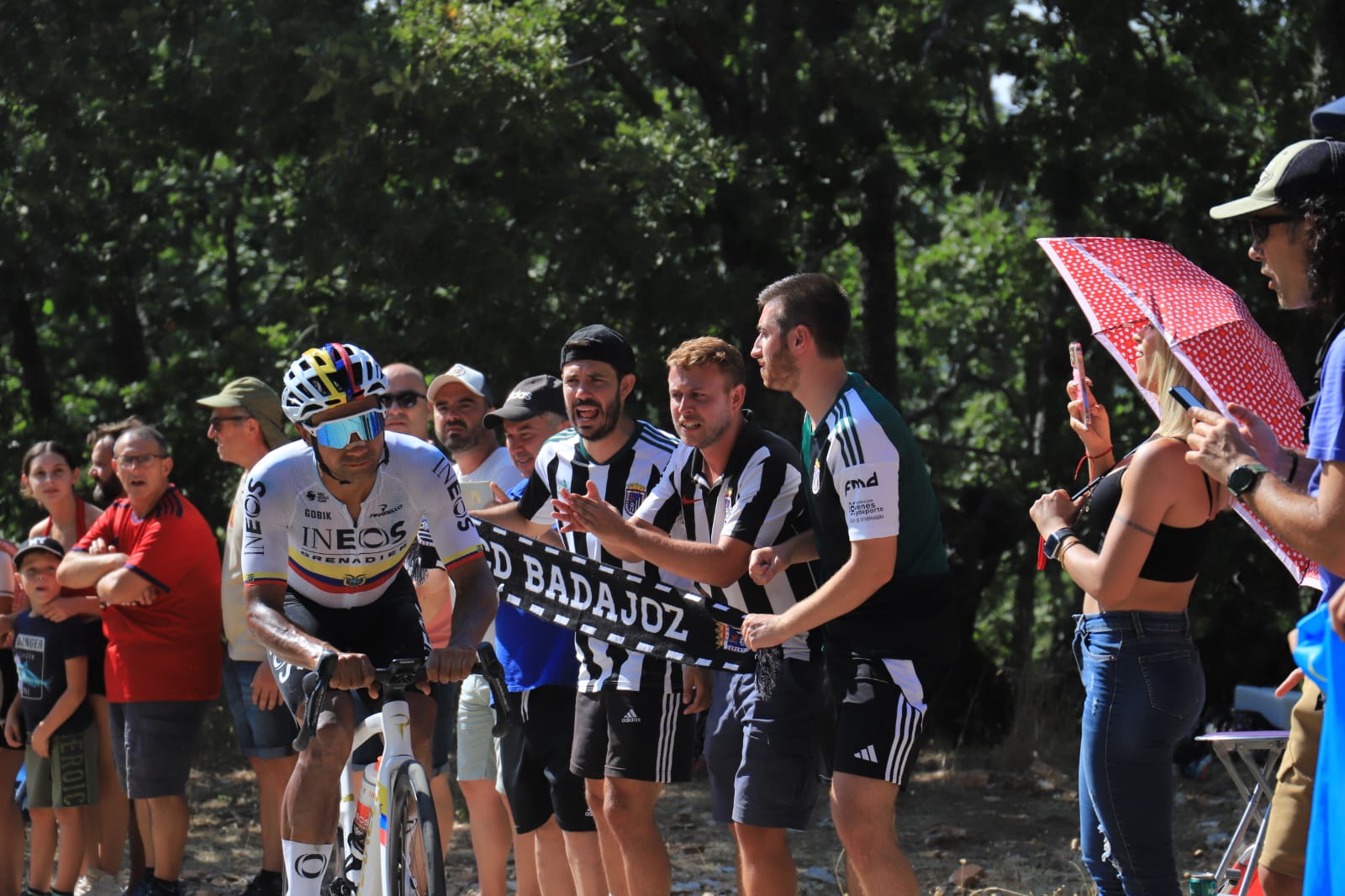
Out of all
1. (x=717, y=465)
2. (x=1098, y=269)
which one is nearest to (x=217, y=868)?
(x=717, y=465)

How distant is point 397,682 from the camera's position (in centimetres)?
458

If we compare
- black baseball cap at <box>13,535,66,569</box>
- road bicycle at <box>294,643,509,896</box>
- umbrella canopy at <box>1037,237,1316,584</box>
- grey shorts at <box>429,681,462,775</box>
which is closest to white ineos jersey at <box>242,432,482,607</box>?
road bicycle at <box>294,643,509,896</box>

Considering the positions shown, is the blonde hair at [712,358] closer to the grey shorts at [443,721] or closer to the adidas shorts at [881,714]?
the adidas shorts at [881,714]

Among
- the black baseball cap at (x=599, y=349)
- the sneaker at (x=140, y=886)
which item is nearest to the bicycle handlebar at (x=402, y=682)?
the black baseball cap at (x=599, y=349)

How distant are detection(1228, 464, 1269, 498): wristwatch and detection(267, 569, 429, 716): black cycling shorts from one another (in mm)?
2929

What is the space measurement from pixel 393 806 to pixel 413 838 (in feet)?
0.37

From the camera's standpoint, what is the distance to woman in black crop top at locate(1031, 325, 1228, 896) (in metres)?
3.96

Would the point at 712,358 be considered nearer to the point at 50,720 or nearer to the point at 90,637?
the point at 90,637

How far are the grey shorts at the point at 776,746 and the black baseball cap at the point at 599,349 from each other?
1.26 metres

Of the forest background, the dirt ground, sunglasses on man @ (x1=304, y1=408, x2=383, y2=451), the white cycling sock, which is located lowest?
the dirt ground

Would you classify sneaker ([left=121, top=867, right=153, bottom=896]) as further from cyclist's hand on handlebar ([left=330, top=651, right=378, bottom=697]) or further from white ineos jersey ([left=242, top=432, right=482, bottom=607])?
cyclist's hand on handlebar ([left=330, top=651, right=378, bottom=697])

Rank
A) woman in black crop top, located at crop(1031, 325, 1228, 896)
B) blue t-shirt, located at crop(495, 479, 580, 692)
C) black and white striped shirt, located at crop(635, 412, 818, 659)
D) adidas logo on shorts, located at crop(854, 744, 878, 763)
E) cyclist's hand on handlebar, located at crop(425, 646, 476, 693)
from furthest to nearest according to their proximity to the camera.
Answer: blue t-shirt, located at crop(495, 479, 580, 692) → black and white striped shirt, located at crop(635, 412, 818, 659) → cyclist's hand on handlebar, located at crop(425, 646, 476, 693) → adidas logo on shorts, located at crop(854, 744, 878, 763) → woman in black crop top, located at crop(1031, 325, 1228, 896)

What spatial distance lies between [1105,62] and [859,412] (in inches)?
279

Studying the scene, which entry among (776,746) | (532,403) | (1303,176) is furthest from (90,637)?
(1303,176)
